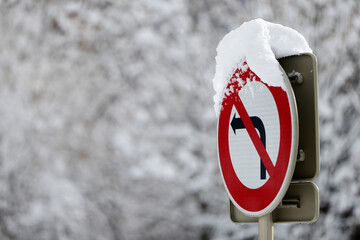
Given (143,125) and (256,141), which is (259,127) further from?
(143,125)

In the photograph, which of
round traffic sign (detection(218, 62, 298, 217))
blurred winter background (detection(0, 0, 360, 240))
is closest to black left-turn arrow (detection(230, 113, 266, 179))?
round traffic sign (detection(218, 62, 298, 217))

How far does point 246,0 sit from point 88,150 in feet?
4.33

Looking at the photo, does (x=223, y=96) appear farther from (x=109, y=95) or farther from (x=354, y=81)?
(x=354, y=81)

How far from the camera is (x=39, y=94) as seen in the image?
3.56 m

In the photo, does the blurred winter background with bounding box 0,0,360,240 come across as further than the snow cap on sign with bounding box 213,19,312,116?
Yes

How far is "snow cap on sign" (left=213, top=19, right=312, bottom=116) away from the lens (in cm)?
133

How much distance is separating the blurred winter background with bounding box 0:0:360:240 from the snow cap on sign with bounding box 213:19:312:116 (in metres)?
1.88

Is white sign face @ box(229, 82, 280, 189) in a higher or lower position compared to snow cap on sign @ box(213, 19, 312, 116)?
lower

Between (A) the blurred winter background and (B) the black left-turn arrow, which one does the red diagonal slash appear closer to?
(B) the black left-turn arrow

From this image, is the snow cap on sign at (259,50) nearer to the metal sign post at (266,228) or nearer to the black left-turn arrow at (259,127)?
the black left-turn arrow at (259,127)

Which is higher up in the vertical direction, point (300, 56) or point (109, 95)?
point (300, 56)

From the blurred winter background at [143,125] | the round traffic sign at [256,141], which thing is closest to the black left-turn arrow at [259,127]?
the round traffic sign at [256,141]

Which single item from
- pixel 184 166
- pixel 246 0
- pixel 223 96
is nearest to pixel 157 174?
pixel 184 166

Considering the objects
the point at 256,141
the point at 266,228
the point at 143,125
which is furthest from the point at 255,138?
the point at 143,125
